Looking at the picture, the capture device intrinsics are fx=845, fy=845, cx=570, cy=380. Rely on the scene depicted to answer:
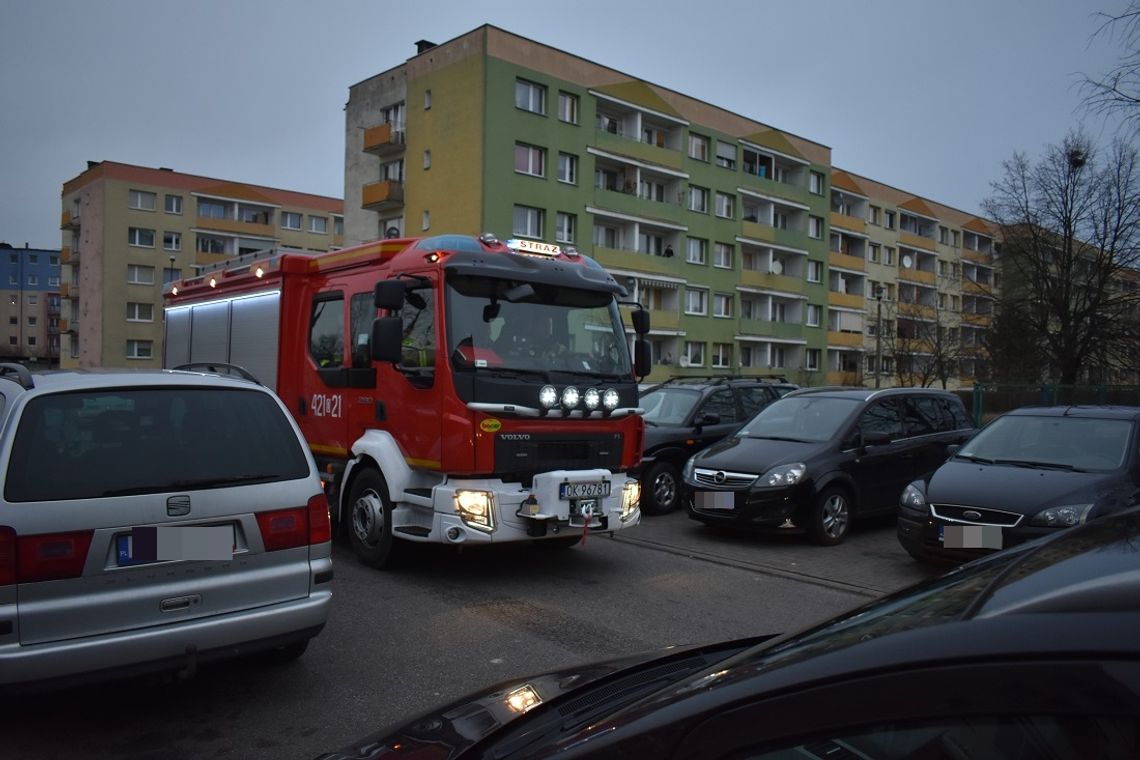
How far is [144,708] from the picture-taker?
4488 millimetres

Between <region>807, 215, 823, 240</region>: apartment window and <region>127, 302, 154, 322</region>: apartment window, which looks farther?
<region>127, 302, 154, 322</region>: apartment window

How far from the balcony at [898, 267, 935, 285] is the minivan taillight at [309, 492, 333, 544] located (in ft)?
230

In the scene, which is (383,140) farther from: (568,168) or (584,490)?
(584,490)

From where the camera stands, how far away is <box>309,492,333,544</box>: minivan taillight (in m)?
4.67

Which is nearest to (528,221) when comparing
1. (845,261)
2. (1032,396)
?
(1032,396)

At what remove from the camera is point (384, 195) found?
138ft

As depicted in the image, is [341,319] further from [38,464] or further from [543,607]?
[38,464]

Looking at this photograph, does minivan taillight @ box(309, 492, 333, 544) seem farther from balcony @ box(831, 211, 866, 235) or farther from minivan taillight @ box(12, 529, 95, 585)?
balcony @ box(831, 211, 866, 235)

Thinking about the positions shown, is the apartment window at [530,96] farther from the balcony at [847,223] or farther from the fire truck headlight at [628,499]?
the fire truck headlight at [628,499]

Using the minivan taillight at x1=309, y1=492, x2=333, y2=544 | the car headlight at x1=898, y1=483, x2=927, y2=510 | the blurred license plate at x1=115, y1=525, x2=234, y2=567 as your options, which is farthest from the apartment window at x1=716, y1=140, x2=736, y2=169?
the blurred license plate at x1=115, y1=525, x2=234, y2=567

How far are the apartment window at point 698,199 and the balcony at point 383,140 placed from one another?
53.8 feet

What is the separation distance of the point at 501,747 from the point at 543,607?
4.73 meters

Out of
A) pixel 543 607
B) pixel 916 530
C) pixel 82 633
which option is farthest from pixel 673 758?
pixel 916 530

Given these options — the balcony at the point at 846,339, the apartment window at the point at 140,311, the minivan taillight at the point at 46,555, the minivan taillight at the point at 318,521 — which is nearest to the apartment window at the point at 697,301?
the balcony at the point at 846,339
